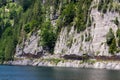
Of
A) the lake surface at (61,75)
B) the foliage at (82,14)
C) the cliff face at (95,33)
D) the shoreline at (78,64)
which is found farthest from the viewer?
the foliage at (82,14)

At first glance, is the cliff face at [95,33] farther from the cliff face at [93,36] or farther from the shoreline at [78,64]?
the shoreline at [78,64]

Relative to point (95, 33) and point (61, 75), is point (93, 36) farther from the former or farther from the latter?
point (61, 75)

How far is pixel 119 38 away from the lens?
16750 cm

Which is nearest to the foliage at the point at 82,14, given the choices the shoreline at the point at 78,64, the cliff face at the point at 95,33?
the cliff face at the point at 95,33

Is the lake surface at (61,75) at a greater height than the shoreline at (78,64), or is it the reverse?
the lake surface at (61,75)

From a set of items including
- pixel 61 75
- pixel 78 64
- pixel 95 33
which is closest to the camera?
pixel 61 75

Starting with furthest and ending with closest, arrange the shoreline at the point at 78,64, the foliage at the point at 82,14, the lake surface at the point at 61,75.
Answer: the foliage at the point at 82,14, the shoreline at the point at 78,64, the lake surface at the point at 61,75

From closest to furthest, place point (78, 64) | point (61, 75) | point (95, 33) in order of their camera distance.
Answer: point (61, 75), point (95, 33), point (78, 64)

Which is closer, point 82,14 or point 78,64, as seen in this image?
point 78,64

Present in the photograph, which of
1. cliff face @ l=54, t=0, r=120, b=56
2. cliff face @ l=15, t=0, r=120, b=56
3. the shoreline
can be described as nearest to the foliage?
cliff face @ l=15, t=0, r=120, b=56

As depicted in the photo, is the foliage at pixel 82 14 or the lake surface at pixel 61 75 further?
the foliage at pixel 82 14

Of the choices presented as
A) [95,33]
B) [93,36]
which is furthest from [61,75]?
[95,33]

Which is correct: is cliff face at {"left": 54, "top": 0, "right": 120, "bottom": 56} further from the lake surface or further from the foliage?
the lake surface

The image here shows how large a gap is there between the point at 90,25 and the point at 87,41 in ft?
25.4
